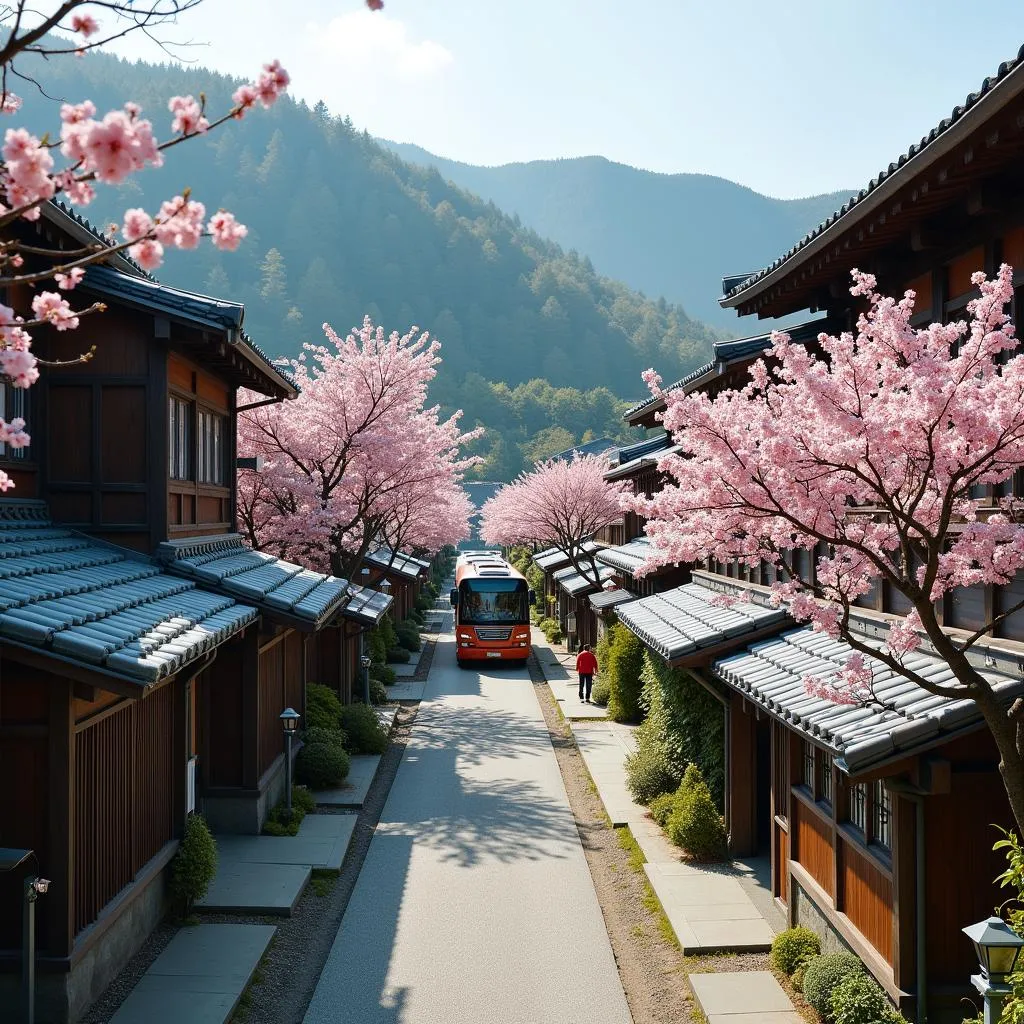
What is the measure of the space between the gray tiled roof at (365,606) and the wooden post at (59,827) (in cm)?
1052

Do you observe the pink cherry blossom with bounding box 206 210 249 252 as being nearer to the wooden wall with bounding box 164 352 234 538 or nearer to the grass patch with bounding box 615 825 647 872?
the wooden wall with bounding box 164 352 234 538

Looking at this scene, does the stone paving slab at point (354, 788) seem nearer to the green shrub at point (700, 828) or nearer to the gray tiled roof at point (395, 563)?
the green shrub at point (700, 828)

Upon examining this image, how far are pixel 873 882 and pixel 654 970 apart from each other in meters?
3.05

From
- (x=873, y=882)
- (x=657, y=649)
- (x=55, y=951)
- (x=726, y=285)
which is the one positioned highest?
(x=726, y=285)

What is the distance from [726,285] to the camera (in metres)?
16.5

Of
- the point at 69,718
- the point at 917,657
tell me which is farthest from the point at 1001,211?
the point at 69,718

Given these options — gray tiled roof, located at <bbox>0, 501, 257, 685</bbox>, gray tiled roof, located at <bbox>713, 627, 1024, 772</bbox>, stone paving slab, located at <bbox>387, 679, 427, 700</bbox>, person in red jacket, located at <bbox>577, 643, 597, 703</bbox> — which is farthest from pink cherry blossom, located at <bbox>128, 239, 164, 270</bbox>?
stone paving slab, located at <bbox>387, 679, 427, 700</bbox>

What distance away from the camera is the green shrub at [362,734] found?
20062 mm

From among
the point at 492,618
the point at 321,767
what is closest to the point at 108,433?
the point at 321,767

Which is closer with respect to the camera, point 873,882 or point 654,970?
point 873,882

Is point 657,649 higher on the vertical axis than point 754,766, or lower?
higher

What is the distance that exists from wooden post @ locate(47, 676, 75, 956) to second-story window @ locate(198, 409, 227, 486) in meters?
7.25

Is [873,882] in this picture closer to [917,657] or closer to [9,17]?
[917,657]

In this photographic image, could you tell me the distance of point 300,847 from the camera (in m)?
13.9
